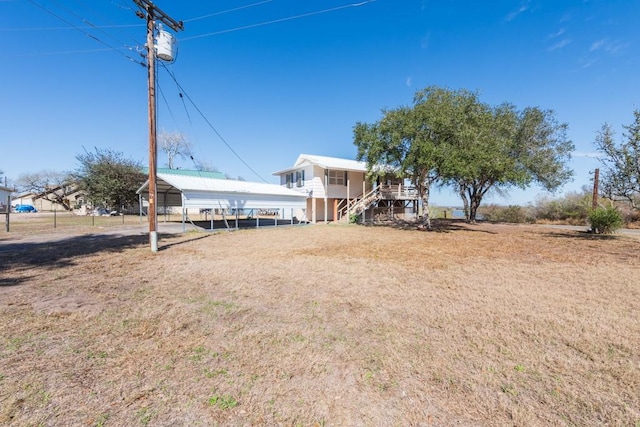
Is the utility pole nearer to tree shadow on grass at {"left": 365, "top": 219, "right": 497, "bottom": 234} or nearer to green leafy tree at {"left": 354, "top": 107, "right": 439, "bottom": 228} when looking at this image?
green leafy tree at {"left": 354, "top": 107, "right": 439, "bottom": 228}

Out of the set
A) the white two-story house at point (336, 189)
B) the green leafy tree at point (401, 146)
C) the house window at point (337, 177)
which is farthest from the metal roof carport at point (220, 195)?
the green leafy tree at point (401, 146)

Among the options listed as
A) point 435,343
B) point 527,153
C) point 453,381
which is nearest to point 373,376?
point 453,381

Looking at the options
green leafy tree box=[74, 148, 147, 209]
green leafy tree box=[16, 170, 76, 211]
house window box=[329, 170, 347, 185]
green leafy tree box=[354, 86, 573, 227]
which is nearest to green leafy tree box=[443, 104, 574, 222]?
green leafy tree box=[354, 86, 573, 227]

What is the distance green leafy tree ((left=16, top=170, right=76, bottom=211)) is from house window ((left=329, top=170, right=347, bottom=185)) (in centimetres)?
4122

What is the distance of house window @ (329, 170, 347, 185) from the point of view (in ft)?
Answer: 78.9

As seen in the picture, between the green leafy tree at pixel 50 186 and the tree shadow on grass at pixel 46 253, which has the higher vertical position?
the green leafy tree at pixel 50 186

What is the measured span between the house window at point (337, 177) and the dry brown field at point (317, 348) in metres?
18.0

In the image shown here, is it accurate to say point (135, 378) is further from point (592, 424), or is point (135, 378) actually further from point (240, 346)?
point (592, 424)

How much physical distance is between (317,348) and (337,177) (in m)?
21.8

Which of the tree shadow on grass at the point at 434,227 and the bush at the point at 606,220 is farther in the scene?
the tree shadow on grass at the point at 434,227

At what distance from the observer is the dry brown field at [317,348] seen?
221 cm

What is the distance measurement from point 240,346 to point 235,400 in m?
0.94

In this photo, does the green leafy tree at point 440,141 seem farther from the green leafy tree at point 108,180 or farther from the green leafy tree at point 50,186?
the green leafy tree at point 50,186

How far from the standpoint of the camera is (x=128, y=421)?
81.2 inches
